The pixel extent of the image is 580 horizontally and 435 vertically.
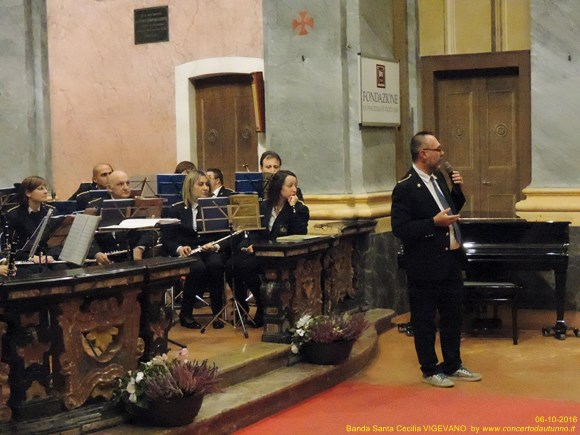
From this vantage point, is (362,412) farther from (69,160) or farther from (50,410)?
(69,160)

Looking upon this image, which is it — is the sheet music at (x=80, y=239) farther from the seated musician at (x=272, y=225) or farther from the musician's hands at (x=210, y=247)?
the seated musician at (x=272, y=225)

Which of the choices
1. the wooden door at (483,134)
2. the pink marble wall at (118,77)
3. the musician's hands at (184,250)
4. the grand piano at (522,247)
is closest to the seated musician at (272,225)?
the musician's hands at (184,250)

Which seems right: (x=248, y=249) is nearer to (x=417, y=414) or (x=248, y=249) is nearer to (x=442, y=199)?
(x=442, y=199)

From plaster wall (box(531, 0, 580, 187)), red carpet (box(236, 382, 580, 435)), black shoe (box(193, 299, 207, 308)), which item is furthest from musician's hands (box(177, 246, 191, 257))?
plaster wall (box(531, 0, 580, 187))

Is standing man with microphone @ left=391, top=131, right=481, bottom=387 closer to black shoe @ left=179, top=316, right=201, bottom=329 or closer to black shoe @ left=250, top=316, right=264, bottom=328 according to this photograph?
black shoe @ left=250, top=316, right=264, bottom=328

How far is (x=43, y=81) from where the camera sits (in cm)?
1116

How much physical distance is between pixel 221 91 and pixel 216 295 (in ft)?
13.8

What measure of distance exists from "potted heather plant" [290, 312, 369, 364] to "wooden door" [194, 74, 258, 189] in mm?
4794

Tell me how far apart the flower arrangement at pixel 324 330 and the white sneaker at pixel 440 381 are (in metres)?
0.60

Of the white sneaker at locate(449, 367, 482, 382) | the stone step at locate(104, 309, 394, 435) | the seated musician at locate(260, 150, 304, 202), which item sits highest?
the seated musician at locate(260, 150, 304, 202)

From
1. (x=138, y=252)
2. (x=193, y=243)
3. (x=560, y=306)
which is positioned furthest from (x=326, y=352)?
(x=560, y=306)

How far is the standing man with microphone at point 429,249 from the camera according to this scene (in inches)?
259

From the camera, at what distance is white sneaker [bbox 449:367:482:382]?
22.6 feet

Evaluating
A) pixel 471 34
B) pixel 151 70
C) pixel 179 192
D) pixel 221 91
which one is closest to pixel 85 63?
pixel 151 70
